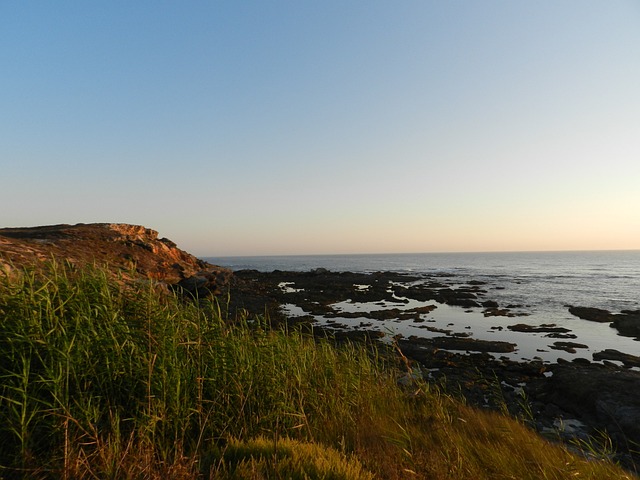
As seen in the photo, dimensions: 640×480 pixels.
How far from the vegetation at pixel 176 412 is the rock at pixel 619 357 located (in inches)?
533

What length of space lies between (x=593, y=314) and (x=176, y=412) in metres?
32.6

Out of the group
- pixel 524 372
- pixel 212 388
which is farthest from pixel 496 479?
pixel 524 372

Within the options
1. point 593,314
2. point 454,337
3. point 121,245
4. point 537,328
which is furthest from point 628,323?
point 121,245

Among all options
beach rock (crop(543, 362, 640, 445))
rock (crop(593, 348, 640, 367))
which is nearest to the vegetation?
beach rock (crop(543, 362, 640, 445))

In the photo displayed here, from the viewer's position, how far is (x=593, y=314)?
86.8ft

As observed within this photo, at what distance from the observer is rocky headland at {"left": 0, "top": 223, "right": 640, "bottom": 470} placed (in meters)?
9.30

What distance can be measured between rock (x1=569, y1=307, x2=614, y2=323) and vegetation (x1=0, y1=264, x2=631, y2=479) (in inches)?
1026

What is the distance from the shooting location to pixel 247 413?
5.54m

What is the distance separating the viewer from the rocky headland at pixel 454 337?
9.30 meters

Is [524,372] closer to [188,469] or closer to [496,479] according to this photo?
[496,479]

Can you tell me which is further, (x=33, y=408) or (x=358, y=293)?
(x=358, y=293)

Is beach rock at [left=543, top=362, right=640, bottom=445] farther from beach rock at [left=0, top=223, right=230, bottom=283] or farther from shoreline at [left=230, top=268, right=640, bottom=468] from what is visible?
beach rock at [left=0, top=223, right=230, bottom=283]

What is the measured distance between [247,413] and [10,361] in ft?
11.1

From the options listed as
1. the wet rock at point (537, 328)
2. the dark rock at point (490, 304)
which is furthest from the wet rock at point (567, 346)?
the dark rock at point (490, 304)
